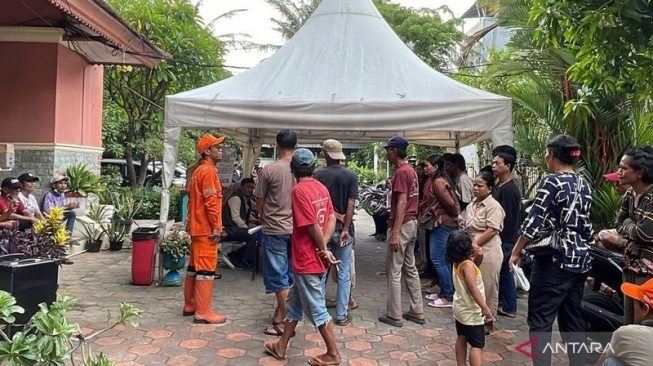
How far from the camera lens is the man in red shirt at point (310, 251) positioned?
3486 millimetres

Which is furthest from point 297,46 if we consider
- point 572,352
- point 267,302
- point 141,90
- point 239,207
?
point 141,90

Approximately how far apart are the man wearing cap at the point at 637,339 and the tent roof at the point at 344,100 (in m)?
3.43

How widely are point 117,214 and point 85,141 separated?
2142mm

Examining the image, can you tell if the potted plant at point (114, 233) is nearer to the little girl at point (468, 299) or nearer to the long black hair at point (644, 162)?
the little girl at point (468, 299)

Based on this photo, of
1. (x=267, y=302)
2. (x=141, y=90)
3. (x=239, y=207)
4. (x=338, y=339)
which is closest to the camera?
(x=338, y=339)

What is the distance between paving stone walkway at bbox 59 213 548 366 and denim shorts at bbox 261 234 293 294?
1.55ft

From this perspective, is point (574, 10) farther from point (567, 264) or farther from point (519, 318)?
point (519, 318)

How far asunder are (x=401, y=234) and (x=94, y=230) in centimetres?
588

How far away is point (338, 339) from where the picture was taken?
4207 mm

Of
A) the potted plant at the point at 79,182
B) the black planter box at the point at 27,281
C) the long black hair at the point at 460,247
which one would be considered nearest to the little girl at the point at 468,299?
the long black hair at the point at 460,247

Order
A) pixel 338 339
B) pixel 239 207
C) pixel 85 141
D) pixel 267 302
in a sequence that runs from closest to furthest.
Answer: pixel 338 339
pixel 267 302
pixel 239 207
pixel 85 141

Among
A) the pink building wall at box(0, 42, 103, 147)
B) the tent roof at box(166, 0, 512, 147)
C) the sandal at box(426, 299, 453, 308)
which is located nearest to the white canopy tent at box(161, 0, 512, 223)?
the tent roof at box(166, 0, 512, 147)

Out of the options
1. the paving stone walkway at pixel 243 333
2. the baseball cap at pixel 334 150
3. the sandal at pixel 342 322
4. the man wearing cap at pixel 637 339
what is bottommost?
the paving stone walkway at pixel 243 333

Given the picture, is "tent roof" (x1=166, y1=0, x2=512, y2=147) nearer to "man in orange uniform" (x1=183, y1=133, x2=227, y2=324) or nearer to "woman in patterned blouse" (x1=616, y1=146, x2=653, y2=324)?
"man in orange uniform" (x1=183, y1=133, x2=227, y2=324)
